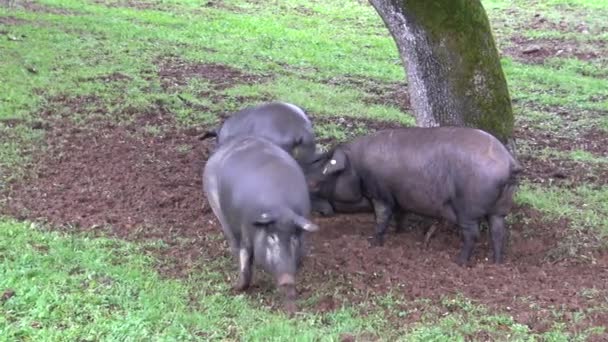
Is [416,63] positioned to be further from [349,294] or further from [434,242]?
[349,294]

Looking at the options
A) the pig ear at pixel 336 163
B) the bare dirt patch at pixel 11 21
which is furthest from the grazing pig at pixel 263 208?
the bare dirt patch at pixel 11 21

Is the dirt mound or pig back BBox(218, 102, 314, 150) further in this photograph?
pig back BBox(218, 102, 314, 150)

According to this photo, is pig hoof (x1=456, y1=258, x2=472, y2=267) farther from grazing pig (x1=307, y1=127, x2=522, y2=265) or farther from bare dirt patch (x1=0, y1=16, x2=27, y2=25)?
bare dirt patch (x1=0, y1=16, x2=27, y2=25)

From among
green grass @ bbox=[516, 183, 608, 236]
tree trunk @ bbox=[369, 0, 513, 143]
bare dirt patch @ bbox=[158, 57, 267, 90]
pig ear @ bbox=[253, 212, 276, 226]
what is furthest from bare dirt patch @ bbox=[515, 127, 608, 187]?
bare dirt patch @ bbox=[158, 57, 267, 90]

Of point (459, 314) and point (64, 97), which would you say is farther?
point (64, 97)

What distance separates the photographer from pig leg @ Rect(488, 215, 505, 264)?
589 centimetres

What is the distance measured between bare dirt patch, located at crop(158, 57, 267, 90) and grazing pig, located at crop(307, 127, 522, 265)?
457 cm

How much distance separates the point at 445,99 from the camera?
22.4ft

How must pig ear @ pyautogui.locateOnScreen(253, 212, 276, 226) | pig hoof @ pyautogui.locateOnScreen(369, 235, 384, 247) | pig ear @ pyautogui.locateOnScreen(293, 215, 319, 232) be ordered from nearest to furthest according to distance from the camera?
pig ear @ pyautogui.locateOnScreen(293, 215, 319, 232)
pig ear @ pyautogui.locateOnScreen(253, 212, 276, 226)
pig hoof @ pyautogui.locateOnScreen(369, 235, 384, 247)

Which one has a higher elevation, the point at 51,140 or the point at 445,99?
the point at 445,99

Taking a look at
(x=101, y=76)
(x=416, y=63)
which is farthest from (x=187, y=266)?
(x=101, y=76)

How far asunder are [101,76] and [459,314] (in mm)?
7406

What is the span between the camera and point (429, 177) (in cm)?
603

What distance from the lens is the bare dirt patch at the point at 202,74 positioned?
10.9 metres
